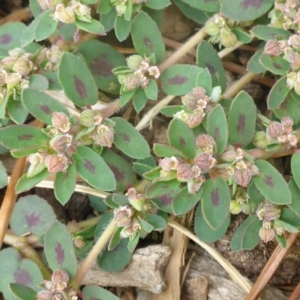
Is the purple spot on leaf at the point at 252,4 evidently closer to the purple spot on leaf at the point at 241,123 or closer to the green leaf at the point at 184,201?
the purple spot on leaf at the point at 241,123

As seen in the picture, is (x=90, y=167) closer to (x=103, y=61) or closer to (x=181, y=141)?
(x=181, y=141)

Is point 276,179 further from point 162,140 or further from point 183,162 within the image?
point 162,140

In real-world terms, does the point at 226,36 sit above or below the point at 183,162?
above

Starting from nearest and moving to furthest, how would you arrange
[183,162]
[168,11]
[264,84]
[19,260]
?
1. [183,162]
2. [19,260]
3. [264,84]
4. [168,11]

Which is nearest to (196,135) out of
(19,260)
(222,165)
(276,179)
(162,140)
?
(222,165)

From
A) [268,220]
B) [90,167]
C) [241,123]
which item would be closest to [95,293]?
[90,167]

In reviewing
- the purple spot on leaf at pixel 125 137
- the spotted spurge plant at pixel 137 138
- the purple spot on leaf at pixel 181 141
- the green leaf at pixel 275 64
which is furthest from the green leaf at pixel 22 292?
the green leaf at pixel 275 64
